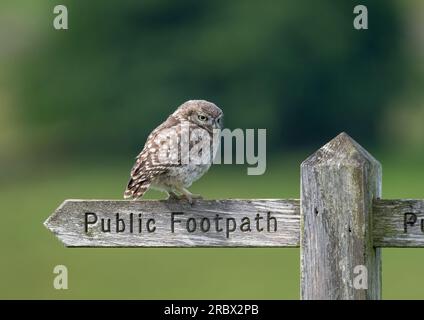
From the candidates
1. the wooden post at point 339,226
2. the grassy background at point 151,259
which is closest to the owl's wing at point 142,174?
the wooden post at point 339,226

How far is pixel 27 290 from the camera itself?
780 inches

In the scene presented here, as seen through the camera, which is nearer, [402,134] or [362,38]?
[402,134]

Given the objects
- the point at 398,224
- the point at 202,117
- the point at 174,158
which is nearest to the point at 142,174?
the point at 174,158

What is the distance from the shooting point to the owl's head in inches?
308

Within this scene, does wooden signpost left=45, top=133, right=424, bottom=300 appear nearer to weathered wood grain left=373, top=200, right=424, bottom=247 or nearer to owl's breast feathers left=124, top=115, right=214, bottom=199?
weathered wood grain left=373, top=200, right=424, bottom=247

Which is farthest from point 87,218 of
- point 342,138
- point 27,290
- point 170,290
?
point 170,290

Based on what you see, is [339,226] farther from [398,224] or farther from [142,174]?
[142,174]

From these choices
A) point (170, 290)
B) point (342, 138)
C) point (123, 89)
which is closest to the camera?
point (342, 138)

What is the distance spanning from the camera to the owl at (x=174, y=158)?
7.00 m

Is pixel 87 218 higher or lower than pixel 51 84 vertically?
higher

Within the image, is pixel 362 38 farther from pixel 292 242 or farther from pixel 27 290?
pixel 292 242

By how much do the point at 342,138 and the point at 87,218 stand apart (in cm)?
110

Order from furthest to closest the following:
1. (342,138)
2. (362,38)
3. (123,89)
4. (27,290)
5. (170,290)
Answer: (362,38)
(123,89)
(170,290)
(27,290)
(342,138)

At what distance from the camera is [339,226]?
18.6 feet
